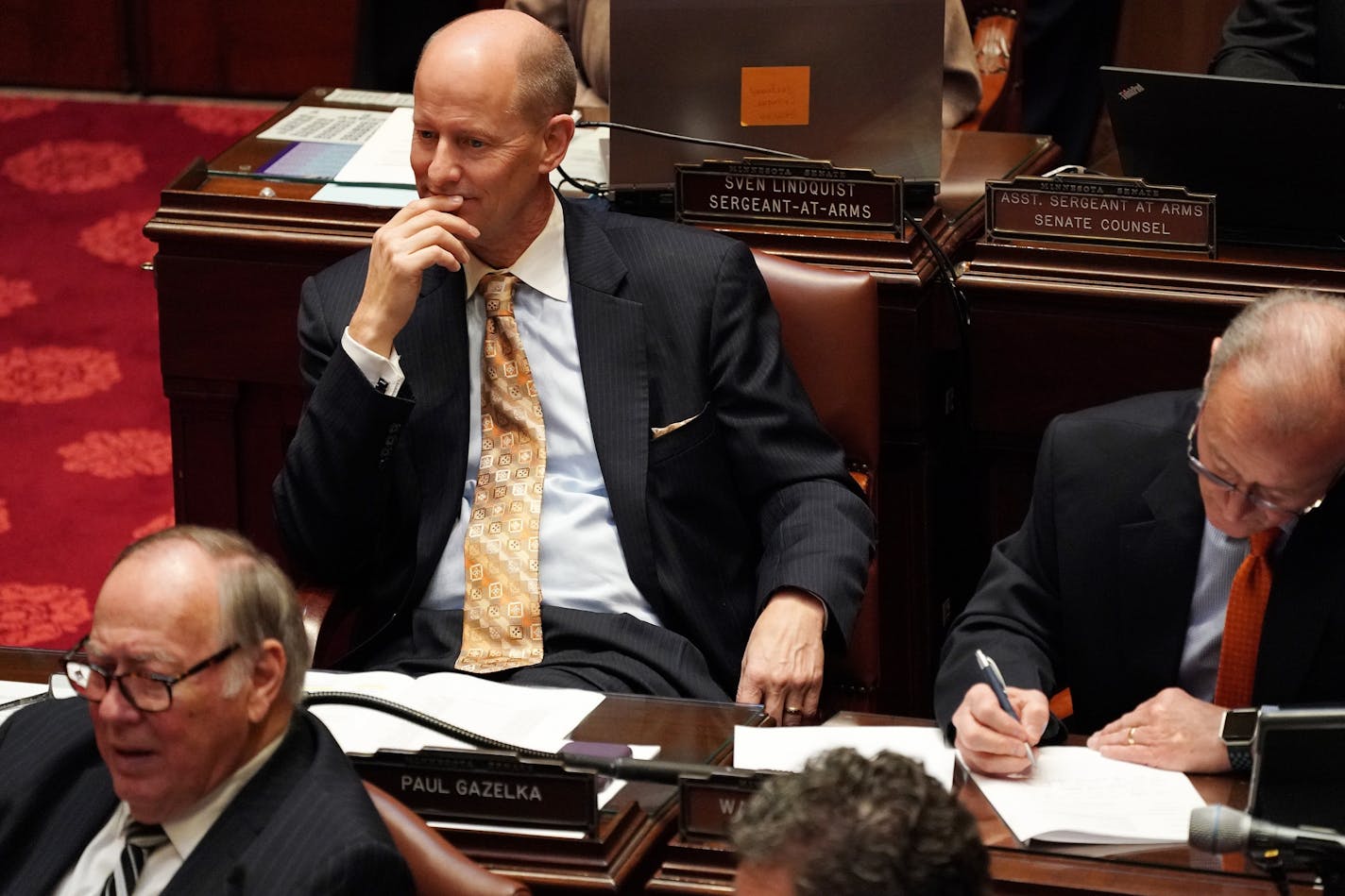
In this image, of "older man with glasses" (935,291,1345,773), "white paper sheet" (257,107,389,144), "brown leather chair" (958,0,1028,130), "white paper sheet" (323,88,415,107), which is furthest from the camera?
"brown leather chair" (958,0,1028,130)

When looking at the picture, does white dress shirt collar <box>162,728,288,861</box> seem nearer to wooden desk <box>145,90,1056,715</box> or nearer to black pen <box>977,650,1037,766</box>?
black pen <box>977,650,1037,766</box>

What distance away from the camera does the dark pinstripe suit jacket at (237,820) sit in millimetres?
1456

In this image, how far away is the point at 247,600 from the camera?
160cm

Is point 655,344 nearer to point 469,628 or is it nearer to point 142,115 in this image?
point 469,628

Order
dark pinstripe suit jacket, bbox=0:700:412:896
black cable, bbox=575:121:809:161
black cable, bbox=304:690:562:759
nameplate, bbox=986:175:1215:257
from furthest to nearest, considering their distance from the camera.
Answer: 1. black cable, bbox=575:121:809:161
2. nameplate, bbox=986:175:1215:257
3. black cable, bbox=304:690:562:759
4. dark pinstripe suit jacket, bbox=0:700:412:896

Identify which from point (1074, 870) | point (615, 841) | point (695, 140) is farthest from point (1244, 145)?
point (615, 841)

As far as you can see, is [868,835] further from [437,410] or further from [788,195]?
[788,195]

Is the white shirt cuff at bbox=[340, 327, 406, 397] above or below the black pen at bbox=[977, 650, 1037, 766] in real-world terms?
above

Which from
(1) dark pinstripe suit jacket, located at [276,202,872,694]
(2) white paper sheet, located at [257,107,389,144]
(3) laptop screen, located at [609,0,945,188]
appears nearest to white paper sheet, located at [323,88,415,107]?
(2) white paper sheet, located at [257,107,389,144]

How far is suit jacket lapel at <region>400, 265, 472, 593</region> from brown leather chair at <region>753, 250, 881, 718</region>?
43cm

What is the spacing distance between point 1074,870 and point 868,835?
56cm

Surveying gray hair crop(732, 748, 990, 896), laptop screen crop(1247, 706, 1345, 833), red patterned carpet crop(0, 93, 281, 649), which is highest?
gray hair crop(732, 748, 990, 896)

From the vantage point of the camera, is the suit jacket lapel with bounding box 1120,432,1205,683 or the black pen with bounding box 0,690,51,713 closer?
the black pen with bounding box 0,690,51,713

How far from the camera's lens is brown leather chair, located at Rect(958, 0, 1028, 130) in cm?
403
